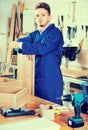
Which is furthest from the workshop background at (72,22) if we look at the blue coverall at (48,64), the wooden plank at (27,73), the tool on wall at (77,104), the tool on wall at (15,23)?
the tool on wall at (77,104)

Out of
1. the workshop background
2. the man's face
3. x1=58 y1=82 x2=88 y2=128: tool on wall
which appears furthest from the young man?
the workshop background

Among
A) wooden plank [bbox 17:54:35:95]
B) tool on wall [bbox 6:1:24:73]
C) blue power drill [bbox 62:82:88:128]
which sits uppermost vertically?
tool on wall [bbox 6:1:24:73]

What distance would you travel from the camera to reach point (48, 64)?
7.84 feet

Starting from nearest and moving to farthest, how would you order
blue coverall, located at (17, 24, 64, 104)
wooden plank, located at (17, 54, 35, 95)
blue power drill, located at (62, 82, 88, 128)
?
1. blue power drill, located at (62, 82, 88, 128)
2. wooden plank, located at (17, 54, 35, 95)
3. blue coverall, located at (17, 24, 64, 104)

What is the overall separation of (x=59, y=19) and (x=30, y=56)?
2923 mm

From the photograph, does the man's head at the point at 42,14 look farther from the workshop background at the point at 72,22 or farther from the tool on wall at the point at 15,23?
the tool on wall at the point at 15,23

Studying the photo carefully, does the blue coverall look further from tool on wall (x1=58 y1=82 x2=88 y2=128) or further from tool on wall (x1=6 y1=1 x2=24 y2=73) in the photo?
tool on wall (x1=6 y1=1 x2=24 y2=73)

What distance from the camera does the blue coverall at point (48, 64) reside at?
2.28m

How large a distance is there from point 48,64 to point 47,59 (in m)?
0.05

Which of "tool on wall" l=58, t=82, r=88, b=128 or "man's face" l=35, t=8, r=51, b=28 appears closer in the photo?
"tool on wall" l=58, t=82, r=88, b=128

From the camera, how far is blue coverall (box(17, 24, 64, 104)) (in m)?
2.28

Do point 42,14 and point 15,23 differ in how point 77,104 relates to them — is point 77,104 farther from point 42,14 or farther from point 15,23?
point 15,23

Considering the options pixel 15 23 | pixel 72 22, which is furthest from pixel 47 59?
pixel 15 23

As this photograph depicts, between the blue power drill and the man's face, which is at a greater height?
the man's face
